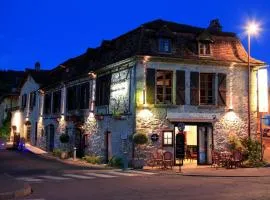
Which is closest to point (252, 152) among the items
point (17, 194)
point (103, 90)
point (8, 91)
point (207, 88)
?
point (207, 88)

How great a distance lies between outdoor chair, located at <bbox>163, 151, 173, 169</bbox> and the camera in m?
23.5

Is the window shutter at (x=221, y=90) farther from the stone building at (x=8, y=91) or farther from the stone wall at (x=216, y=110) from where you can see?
the stone building at (x=8, y=91)

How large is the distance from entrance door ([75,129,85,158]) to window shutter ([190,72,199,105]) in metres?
9.02

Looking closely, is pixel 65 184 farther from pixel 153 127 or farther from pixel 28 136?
pixel 28 136

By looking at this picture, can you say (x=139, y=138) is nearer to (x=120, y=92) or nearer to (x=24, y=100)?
(x=120, y=92)

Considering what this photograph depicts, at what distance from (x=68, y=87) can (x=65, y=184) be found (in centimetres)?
1907

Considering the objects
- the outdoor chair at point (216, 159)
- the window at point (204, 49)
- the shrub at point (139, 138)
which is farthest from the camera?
the window at point (204, 49)

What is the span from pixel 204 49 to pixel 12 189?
1576 cm

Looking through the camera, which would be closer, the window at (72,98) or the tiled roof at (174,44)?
the tiled roof at (174,44)

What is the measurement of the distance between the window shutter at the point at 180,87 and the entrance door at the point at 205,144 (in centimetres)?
205

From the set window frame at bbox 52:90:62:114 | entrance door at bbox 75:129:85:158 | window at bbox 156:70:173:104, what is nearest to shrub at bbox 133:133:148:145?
window at bbox 156:70:173:104

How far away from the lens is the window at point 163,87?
24938 millimetres

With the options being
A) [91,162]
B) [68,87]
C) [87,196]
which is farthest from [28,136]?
[87,196]

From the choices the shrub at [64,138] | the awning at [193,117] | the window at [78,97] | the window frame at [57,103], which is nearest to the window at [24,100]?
the window frame at [57,103]
